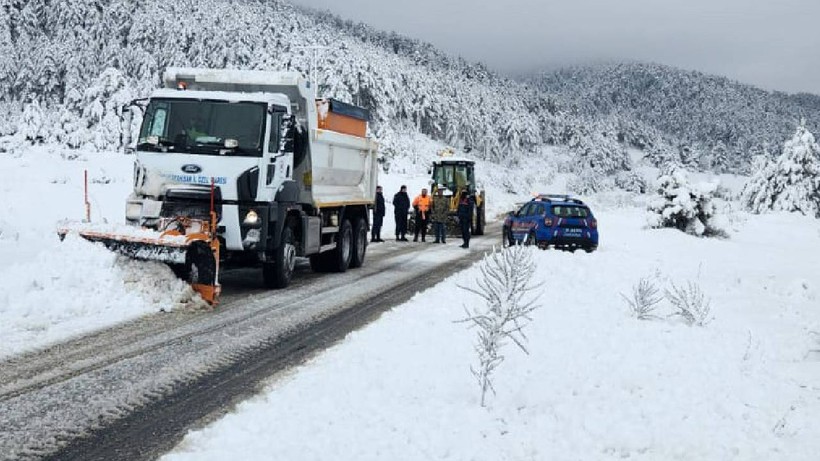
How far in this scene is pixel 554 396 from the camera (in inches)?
203

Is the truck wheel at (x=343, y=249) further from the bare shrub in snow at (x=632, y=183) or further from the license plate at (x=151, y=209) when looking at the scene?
the bare shrub in snow at (x=632, y=183)

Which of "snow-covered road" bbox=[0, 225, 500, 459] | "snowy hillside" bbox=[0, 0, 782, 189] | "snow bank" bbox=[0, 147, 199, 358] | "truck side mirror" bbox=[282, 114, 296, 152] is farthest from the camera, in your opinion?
"snowy hillside" bbox=[0, 0, 782, 189]

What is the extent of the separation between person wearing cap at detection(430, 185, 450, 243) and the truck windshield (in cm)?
1301

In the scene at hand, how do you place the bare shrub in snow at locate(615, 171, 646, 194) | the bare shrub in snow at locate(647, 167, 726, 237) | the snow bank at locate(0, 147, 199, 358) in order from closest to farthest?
the snow bank at locate(0, 147, 199, 358) < the bare shrub in snow at locate(647, 167, 726, 237) < the bare shrub in snow at locate(615, 171, 646, 194)

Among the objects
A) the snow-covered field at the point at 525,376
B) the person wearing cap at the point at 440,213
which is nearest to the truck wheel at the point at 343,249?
the snow-covered field at the point at 525,376

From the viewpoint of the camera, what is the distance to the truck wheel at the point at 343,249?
1384 cm

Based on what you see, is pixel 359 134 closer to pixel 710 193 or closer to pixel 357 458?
pixel 357 458

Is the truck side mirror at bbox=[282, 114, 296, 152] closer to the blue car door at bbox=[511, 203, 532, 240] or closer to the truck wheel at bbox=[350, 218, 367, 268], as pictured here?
the truck wheel at bbox=[350, 218, 367, 268]

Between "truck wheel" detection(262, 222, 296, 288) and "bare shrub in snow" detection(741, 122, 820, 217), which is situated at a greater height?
"bare shrub in snow" detection(741, 122, 820, 217)

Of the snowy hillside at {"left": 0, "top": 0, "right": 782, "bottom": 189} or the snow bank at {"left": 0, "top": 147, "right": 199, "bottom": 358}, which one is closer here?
the snow bank at {"left": 0, "top": 147, "right": 199, "bottom": 358}

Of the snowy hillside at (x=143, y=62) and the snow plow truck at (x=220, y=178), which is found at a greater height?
the snowy hillside at (x=143, y=62)

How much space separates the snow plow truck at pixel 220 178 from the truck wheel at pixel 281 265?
17mm

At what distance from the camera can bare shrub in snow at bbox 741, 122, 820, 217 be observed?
149ft

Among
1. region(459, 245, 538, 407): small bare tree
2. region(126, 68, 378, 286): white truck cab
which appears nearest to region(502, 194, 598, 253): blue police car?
region(126, 68, 378, 286): white truck cab
